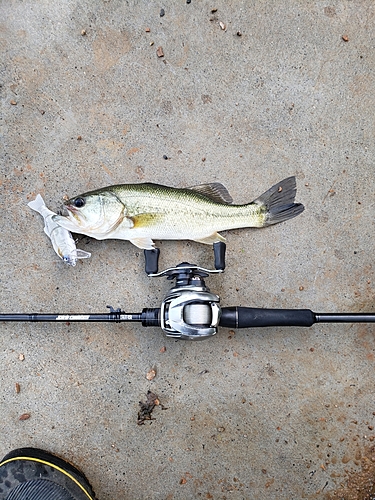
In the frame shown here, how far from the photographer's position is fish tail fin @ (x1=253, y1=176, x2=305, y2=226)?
255cm

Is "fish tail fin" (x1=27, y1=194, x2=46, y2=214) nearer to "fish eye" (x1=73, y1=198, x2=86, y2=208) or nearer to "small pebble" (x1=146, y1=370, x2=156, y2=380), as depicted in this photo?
"fish eye" (x1=73, y1=198, x2=86, y2=208)

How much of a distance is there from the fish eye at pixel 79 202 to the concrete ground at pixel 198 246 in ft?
1.06

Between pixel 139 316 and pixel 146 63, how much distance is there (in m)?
1.64

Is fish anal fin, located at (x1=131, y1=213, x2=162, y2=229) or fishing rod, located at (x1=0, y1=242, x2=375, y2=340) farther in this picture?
fish anal fin, located at (x1=131, y1=213, x2=162, y2=229)

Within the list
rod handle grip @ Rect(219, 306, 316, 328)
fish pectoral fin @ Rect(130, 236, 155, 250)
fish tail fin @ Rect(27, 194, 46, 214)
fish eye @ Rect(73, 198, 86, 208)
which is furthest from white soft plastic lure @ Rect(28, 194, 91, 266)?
rod handle grip @ Rect(219, 306, 316, 328)

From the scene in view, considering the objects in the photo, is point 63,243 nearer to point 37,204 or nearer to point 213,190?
point 37,204

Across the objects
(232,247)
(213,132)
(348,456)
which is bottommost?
(348,456)

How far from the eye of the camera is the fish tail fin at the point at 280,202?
8.37 ft

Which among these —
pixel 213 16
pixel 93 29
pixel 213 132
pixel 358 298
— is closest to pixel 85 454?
pixel 358 298

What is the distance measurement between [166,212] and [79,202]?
1.65 ft

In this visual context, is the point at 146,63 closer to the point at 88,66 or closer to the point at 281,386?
the point at 88,66

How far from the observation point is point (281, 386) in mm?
2598

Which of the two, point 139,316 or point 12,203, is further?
point 12,203

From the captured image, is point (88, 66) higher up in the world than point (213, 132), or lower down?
higher up
